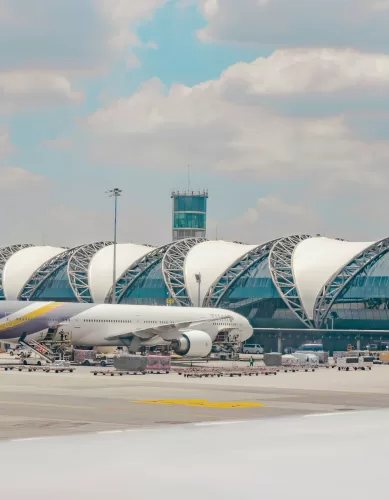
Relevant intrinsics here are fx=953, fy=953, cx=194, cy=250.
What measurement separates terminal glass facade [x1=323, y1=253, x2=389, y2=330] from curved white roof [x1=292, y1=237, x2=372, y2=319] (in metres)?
2.95

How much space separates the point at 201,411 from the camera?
122ft

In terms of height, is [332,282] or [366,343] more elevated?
[332,282]

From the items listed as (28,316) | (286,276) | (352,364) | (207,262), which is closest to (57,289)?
Answer: (207,262)

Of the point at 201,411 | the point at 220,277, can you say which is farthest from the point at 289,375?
the point at 220,277

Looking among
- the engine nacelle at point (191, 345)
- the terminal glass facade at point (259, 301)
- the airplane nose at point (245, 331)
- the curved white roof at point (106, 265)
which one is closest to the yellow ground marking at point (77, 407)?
the engine nacelle at point (191, 345)

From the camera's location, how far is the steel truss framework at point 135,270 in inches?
5679

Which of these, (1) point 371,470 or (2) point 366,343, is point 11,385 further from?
(2) point 366,343

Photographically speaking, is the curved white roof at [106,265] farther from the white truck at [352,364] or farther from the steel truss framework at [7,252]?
the white truck at [352,364]

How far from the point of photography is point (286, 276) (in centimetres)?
13188

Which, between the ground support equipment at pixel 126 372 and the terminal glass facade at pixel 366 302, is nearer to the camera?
the ground support equipment at pixel 126 372

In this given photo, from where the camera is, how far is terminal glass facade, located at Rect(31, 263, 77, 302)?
484 ft

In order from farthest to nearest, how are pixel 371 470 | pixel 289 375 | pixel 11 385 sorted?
pixel 289 375, pixel 11 385, pixel 371 470

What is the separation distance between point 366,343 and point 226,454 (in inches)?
4230

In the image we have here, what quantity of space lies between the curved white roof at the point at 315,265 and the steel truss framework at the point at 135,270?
76.0ft
